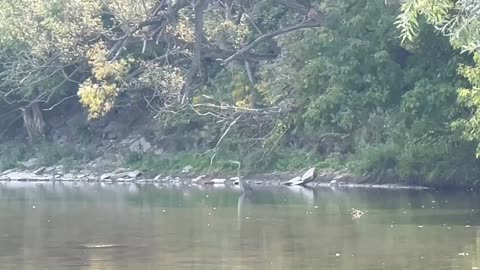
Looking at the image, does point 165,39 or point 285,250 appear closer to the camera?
point 285,250

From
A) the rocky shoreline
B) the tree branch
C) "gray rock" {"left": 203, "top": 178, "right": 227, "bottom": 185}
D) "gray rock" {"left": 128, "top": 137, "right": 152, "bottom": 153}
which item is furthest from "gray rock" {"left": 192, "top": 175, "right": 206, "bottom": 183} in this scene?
"gray rock" {"left": 128, "top": 137, "right": 152, "bottom": 153}

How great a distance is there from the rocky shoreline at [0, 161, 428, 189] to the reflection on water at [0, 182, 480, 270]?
2.26m

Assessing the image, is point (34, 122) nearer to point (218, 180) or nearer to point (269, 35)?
point (218, 180)

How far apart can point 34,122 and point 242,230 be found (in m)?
27.3

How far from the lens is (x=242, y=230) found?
2436cm

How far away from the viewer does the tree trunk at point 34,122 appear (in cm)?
5028

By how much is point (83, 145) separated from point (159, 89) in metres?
7.64

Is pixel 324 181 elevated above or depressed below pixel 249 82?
below

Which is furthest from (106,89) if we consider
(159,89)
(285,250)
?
(285,250)

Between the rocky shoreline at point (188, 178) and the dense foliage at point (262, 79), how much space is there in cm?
48

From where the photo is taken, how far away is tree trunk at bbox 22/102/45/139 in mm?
50281

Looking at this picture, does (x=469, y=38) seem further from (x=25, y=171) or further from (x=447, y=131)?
(x=25, y=171)

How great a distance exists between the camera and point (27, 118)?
50531 mm

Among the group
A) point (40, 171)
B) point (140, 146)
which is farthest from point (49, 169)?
point (140, 146)
